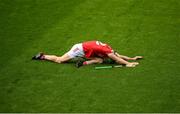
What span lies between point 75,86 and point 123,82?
883 millimetres

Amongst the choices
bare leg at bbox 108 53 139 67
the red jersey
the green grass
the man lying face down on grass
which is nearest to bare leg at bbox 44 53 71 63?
the man lying face down on grass

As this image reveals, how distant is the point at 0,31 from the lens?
1042 cm

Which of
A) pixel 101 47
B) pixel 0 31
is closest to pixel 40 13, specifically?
pixel 0 31

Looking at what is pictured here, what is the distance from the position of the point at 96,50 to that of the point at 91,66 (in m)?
0.34

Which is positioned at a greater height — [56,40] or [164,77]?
[56,40]

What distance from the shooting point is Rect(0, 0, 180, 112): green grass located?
24.4 feet

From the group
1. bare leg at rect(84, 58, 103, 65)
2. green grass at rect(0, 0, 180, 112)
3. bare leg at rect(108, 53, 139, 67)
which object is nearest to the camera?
green grass at rect(0, 0, 180, 112)

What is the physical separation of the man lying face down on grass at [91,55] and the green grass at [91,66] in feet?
0.48

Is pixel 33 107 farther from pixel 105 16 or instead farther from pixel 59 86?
pixel 105 16

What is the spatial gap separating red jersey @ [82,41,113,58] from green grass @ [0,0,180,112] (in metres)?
0.33

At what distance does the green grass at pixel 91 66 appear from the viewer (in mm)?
7445

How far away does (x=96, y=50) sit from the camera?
866cm

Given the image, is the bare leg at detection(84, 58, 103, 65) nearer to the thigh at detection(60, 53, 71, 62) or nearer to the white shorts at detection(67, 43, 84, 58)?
the white shorts at detection(67, 43, 84, 58)

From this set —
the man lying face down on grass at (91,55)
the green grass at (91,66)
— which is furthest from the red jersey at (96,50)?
the green grass at (91,66)
